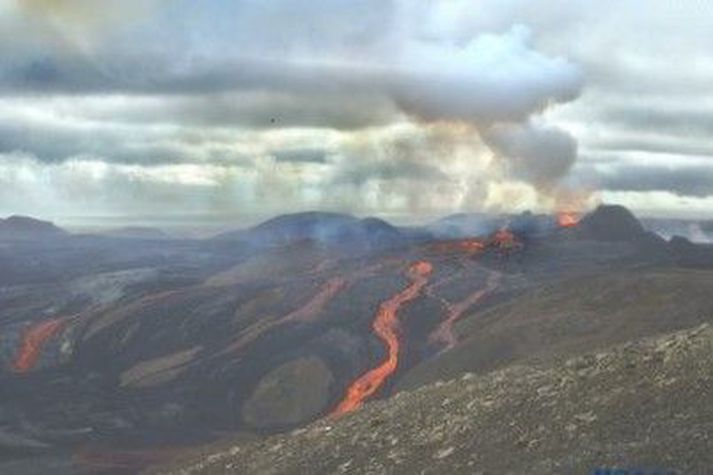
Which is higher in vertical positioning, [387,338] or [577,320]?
[577,320]

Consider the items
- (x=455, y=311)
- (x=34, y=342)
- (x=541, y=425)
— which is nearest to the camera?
(x=541, y=425)

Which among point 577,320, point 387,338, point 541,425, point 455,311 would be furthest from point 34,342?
point 541,425

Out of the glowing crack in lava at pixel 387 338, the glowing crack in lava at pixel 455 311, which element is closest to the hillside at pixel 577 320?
the glowing crack in lava at pixel 455 311

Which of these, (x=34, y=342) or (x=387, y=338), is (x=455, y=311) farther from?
(x=34, y=342)

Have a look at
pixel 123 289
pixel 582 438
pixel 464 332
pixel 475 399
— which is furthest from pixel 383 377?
pixel 123 289

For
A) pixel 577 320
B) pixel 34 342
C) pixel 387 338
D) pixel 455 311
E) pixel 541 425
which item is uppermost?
pixel 541 425

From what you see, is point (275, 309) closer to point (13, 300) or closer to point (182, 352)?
point (182, 352)
